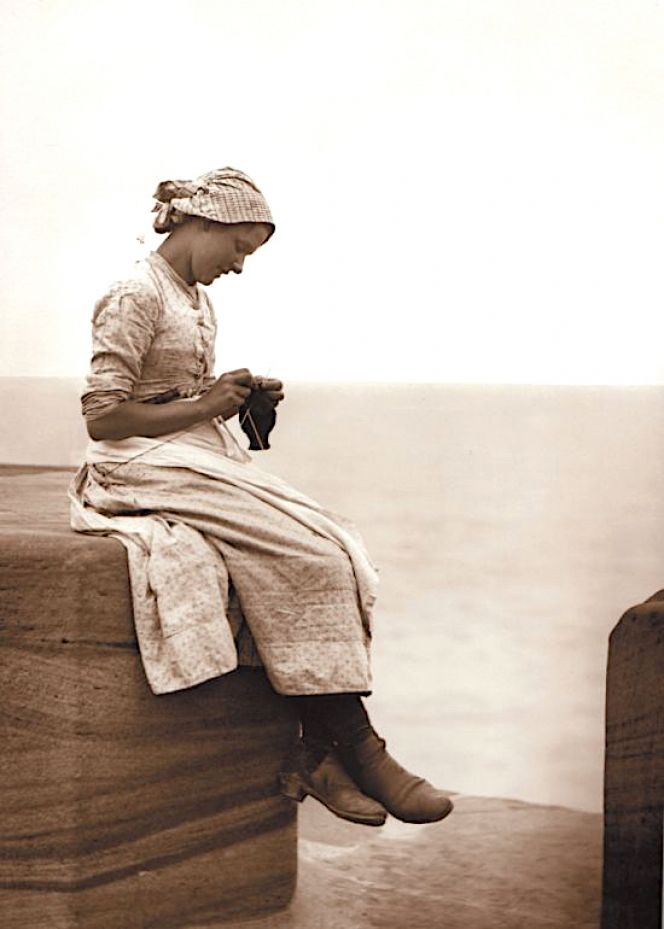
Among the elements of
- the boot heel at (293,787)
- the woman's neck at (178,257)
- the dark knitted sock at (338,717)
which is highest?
the woman's neck at (178,257)

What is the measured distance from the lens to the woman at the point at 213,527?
3.62 meters

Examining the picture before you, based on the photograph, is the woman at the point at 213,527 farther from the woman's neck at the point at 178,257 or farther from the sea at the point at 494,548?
the sea at the point at 494,548

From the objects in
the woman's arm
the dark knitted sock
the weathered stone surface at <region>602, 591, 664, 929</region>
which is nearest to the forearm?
the woman's arm

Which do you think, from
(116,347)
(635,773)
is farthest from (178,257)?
(635,773)

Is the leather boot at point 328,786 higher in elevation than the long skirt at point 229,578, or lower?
lower

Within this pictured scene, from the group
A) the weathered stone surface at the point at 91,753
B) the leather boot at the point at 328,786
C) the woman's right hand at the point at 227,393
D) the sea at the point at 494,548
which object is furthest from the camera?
the sea at the point at 494,548

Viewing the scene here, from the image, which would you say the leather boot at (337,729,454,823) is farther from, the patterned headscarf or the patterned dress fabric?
the patterned headscarf

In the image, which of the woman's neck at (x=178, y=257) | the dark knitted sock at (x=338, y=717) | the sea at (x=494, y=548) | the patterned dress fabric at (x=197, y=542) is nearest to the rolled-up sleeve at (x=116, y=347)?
the patterned dress fabric at (x=197, y=542)

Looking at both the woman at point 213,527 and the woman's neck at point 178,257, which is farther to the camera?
the woman's neck at point 178,257

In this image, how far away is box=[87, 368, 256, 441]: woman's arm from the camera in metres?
3.75

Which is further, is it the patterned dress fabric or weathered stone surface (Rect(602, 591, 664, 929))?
weathered stone surface (Rect(602, 591, 664, 929))

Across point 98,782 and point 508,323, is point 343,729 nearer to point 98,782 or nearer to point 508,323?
point 98,782

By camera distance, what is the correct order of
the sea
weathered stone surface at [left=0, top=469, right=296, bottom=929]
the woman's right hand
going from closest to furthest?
weathered stone surface at [left=0, top=469, right=296, bottom=929], the woman's right hand, the sea

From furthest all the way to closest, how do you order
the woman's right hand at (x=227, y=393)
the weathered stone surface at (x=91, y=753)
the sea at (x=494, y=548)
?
the sea at (x=494, y=548), the woman's right hand at (x=227, y=393), the weathered stone surface at (x=91, y=753)
